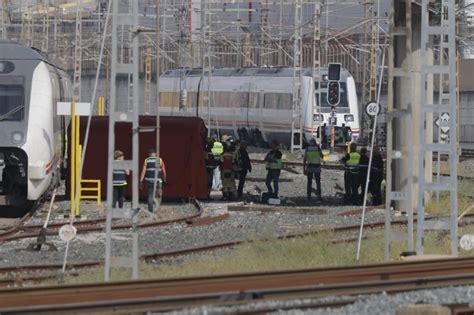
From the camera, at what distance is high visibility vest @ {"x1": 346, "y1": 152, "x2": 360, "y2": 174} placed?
26703mm

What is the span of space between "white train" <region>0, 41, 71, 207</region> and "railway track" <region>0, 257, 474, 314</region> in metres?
11.9

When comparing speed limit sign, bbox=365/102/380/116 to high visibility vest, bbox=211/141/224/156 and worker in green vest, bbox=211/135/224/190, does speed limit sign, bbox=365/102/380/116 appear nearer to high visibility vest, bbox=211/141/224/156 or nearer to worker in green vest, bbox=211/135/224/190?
worker in green vest, bbox=211/135/224/190

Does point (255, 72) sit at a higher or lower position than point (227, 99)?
higher

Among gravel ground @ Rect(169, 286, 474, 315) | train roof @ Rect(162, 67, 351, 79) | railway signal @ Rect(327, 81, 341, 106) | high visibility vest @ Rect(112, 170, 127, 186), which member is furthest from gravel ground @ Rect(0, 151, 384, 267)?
train roof @ Rect(162, 67, 351, 79)

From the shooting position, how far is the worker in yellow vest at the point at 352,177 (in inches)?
1054

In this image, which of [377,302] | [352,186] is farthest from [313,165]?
[377,302]

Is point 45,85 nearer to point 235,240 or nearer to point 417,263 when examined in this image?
point 235,240

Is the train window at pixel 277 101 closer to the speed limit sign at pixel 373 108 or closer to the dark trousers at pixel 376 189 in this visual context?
the speed limit sign at pixel 373 108

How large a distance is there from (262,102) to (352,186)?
26.7 m

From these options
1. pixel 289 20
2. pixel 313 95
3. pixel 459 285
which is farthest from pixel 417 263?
pixel 289 20

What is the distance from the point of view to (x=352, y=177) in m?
27.0

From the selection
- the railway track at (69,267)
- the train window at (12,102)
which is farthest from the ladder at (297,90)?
the railway track at (69,267)

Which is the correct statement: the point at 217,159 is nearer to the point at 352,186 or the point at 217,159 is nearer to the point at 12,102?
the point at 352,186

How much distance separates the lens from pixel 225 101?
5662 cm
